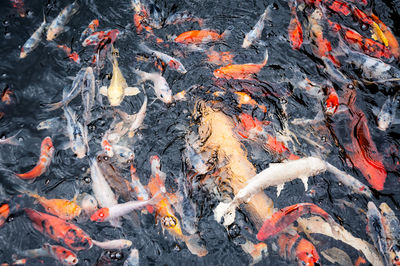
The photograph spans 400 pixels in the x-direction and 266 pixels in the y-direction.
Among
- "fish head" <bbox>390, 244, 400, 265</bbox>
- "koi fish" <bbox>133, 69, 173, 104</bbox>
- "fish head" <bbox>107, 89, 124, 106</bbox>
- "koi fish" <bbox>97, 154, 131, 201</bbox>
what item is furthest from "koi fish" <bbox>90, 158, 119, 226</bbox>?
"fish head" <bbox>390, 244, 400, 265</bbox>

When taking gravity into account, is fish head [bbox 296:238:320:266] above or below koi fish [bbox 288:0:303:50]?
below

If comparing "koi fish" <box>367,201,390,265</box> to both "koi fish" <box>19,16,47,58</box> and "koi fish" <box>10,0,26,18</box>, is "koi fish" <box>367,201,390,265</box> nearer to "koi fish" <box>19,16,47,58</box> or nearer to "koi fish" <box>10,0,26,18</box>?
"koi fish" <box>19,16,47,58</box>

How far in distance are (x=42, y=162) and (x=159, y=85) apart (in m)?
1.57

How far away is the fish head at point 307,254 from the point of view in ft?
11.5

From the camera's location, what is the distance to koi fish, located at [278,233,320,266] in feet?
11.5

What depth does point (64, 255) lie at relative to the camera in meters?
3.49

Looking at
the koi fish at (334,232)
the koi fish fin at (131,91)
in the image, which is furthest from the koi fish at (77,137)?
the koi fish at (334,232)

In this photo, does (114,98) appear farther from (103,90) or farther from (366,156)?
(366,156)

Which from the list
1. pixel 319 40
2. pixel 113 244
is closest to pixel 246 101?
pixel 319 40

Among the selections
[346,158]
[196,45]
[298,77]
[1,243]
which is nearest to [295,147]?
[346,158]

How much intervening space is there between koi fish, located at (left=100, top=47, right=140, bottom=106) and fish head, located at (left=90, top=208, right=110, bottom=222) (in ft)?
4.31

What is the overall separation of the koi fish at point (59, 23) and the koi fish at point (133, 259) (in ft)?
9.58

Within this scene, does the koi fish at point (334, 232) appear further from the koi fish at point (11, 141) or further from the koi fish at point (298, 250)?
the koi fish at point (11, 141)

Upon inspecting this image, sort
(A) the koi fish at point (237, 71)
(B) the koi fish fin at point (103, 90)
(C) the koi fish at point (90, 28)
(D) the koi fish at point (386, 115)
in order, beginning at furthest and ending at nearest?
(C) the koi fish at point (90, 28)
(A) the koi fish at point (237, 71)
(B) the koi fish fin at point (103, 90)
(D) the koi fish at point (386, 115)
